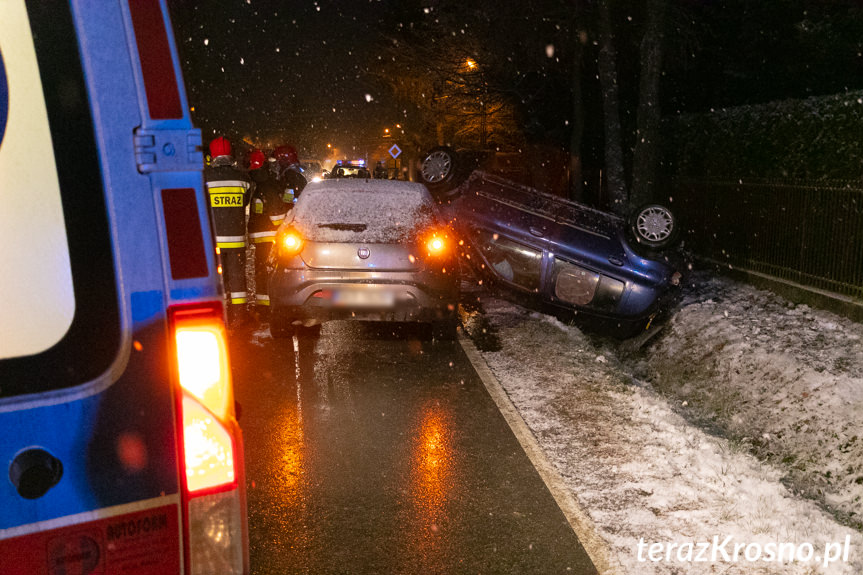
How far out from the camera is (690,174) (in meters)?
15.3


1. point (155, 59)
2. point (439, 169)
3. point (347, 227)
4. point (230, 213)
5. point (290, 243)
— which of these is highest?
point (155, 59)

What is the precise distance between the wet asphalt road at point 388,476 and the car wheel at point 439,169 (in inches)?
136

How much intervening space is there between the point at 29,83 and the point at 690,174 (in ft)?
48.7

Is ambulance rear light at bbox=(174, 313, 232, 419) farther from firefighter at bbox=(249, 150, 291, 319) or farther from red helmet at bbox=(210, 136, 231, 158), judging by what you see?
firefighter at bbox=(249, 150, 291, 319)

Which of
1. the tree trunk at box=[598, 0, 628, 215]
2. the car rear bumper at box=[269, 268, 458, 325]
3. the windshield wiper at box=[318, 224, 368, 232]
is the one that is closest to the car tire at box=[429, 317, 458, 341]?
the car rear bumper at box=[269, 268, 458, 325]

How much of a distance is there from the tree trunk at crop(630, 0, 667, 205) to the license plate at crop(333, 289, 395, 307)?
8.27m

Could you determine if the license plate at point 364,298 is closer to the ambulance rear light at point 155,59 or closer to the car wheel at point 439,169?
the car wheel at point 439,169

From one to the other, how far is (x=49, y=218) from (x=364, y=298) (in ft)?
20.7

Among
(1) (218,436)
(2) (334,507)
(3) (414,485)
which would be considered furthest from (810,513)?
(1) (218,436)

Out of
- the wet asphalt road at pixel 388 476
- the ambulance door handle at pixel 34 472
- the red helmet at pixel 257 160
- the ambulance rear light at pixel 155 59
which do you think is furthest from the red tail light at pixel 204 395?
the red helmet at pixel 257 160

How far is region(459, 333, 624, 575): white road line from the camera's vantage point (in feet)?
13.2

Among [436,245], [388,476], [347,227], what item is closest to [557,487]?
[388,476]

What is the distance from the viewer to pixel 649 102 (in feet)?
47.7

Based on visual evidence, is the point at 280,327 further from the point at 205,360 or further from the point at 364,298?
the point at 205,360
